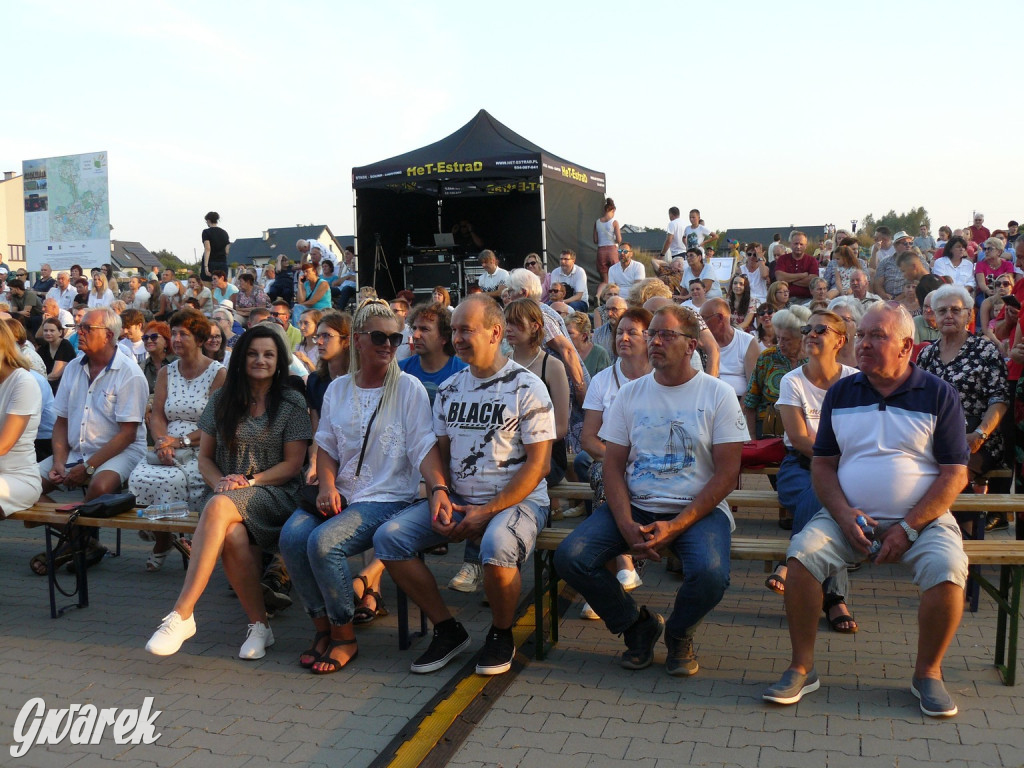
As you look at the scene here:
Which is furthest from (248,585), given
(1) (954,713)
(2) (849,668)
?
(1) (954,713)

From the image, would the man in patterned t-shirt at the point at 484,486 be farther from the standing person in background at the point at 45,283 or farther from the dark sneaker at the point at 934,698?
the standing person in background at the point at 45,283

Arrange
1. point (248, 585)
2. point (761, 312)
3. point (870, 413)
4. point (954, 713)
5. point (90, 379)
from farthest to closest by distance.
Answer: point (761, 312) < point (90, 379) < point (248, 585) < point (870, 413) < point (954, 713)

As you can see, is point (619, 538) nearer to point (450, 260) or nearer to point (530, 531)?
point (530, 531)

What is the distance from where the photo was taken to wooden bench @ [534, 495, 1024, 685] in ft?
12.2

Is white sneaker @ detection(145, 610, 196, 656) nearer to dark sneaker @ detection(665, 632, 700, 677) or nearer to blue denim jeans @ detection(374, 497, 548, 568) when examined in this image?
blue denim jeans @ detection(374, 497, 548, 568)

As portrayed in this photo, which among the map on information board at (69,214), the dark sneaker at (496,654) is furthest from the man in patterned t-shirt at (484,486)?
the map on information board at (69,214)

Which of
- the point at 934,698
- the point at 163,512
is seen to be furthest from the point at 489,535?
the point at 163,512

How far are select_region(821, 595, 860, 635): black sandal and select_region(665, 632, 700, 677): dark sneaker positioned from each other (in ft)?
2.81

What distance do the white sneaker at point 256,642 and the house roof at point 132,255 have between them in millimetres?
45497

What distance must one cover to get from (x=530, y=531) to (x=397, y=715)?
96 cm

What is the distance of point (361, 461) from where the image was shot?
4484 millimetres

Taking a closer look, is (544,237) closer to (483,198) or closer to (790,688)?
(483,198)

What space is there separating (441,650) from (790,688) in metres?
1.51

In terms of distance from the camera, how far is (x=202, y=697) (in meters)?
3.87
